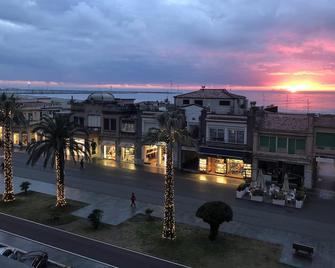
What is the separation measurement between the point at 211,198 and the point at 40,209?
17.8m

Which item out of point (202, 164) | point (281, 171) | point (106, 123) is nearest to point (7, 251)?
point (202, 164)

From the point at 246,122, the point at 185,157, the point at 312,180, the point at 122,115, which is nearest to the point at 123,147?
the point at 122,115

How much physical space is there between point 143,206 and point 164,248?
10.1 meters

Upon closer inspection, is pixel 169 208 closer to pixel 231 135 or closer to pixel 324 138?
pixel 231 135

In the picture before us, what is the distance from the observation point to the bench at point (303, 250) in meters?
24.9

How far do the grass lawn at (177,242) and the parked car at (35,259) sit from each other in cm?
551

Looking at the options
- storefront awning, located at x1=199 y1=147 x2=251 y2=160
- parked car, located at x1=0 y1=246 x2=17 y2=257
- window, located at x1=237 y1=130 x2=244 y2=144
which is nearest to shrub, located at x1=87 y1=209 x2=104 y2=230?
parked car, located at x1=0 y1=246 x2=17 y2=257

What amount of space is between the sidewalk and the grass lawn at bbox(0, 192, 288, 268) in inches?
46.4

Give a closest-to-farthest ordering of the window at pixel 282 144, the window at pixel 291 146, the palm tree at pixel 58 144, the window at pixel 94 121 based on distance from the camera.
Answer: the palm tree at pixel 58 144 < the window at pixel 291 146 < the window at pixel 282 144 < the window at pixel 94 121

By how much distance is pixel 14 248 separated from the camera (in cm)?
2516

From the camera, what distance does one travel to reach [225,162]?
4912cm

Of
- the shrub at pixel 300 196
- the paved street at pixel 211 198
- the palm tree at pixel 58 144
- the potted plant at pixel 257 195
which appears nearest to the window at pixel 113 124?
the paved street at pixel 211 198

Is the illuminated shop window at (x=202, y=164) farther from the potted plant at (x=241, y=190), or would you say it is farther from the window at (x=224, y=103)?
the window at (x=224, y=103)

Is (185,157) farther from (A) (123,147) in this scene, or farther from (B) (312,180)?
(B) (312,180)
